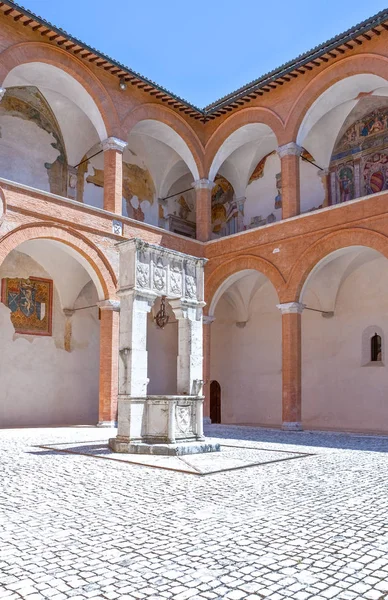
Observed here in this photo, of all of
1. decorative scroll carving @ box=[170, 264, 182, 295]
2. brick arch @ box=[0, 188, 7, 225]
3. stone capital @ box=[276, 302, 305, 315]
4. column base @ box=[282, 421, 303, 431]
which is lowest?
column base @ box=[282, 421, 303, 431]

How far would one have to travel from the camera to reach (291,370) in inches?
555

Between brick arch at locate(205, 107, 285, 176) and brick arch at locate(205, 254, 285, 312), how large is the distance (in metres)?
3.05

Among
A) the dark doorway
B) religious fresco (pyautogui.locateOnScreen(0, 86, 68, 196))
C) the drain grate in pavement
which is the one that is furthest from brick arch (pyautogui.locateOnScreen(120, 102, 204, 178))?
the drain grate in pavement

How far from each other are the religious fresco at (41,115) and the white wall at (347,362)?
8170mm

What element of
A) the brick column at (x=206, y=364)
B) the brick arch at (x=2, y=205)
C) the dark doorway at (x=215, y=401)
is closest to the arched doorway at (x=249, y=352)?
the dark doorway at (x=215, y=401)

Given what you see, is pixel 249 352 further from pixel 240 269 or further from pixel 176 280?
pixel 176 280

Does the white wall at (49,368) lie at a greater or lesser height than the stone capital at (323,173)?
lesser

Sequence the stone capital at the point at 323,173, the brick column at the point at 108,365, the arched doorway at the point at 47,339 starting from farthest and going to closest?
the stone capital at the point at 323,173, the arched doorway at the point at 47,339, the brick column at the point at 108,365

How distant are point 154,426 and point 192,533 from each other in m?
4.85

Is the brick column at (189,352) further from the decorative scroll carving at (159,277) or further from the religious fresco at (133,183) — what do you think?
the religious fresco at (133,183)

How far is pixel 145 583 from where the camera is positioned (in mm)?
2963

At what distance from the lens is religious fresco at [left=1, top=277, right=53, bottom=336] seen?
50.1ft

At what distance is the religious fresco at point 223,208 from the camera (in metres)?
19.3

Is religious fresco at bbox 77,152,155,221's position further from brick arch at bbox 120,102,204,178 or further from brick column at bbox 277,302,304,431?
brick column at bbox 277,302,304,431
